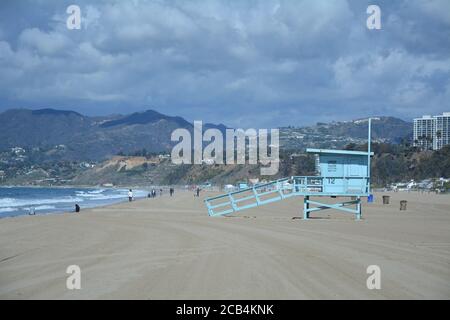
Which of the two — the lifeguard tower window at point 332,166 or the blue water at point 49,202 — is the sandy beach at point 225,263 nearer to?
the lifeguard tower window at point 332,166

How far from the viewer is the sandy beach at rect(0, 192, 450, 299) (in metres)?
9.49

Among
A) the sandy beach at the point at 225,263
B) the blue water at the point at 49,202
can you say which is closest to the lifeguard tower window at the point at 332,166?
the sandy beach at the point at 225,263

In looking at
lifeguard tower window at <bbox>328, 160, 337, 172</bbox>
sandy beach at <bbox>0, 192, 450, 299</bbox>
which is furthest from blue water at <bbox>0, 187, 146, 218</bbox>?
sandy beach at <bbox>0, 192, 450, 299</bbox>

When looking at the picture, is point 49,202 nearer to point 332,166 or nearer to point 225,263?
point 332,166

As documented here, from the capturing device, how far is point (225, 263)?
40.7 feet

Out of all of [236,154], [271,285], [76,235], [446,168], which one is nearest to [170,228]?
[76,235]

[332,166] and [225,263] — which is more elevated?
[332,166]

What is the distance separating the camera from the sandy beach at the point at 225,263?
31.1 ft

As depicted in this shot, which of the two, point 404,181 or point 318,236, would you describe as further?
point 404,181

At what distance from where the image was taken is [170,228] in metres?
21.8

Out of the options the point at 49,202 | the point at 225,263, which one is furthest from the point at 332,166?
the point at 49,202
